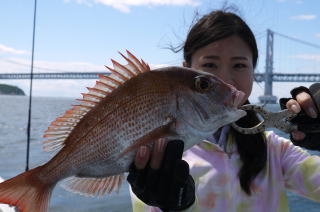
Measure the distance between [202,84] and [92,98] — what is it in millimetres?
540

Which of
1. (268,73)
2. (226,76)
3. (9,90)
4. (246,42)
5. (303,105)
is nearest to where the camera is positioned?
(303,105)

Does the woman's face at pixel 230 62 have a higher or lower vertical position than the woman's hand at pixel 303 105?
higher

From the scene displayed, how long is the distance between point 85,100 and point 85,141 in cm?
20

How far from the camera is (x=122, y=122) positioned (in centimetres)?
154

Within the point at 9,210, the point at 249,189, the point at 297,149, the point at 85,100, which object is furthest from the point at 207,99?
the point at 9,210

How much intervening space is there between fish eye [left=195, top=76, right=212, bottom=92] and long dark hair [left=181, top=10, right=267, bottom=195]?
0.68 meters

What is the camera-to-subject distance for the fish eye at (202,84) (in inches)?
62.2

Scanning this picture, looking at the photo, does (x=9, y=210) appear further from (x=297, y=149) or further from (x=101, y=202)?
(x=101, y=202)

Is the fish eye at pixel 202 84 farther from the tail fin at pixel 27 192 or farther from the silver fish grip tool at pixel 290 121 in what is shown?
the tail fin at pixel 27 192

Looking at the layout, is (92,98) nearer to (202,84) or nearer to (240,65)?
(202,84)

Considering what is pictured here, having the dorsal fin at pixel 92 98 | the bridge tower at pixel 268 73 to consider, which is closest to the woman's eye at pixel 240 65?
the dorsal fin at pixel 92 98

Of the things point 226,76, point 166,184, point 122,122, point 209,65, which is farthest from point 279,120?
point 122,122

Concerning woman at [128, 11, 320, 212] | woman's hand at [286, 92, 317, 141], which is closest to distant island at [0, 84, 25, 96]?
woman at [128, 11, 320, 212]

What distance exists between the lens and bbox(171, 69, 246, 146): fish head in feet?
4.97
